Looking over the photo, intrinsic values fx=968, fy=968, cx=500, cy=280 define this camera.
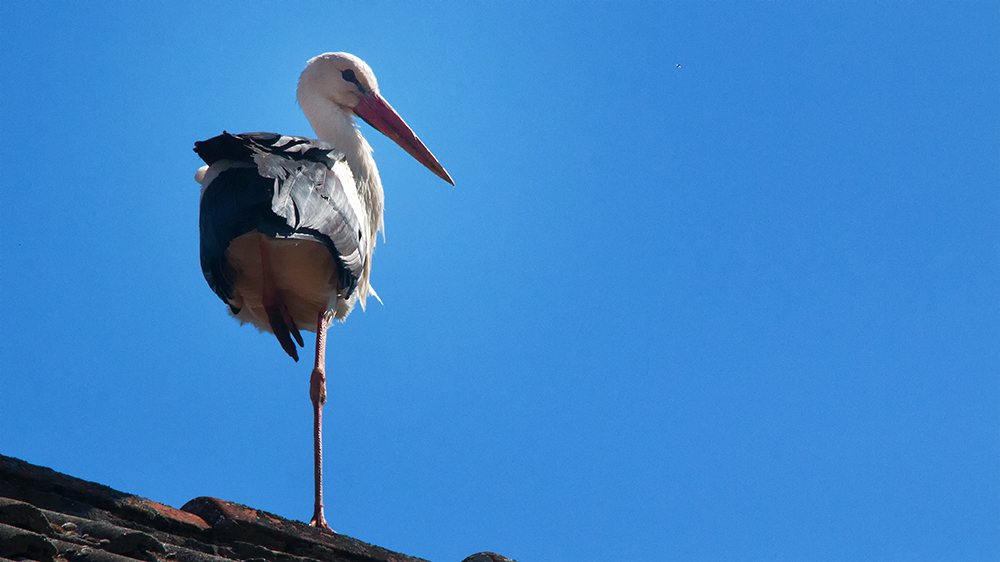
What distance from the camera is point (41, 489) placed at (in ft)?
8.88

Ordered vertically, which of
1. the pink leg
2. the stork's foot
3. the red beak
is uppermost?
the red beak

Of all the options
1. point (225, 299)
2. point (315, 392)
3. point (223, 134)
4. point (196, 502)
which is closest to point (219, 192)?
point (223, 134)

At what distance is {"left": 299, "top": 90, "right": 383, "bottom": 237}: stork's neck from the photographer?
21.5 feet

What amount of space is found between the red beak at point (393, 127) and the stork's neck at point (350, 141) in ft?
0.57

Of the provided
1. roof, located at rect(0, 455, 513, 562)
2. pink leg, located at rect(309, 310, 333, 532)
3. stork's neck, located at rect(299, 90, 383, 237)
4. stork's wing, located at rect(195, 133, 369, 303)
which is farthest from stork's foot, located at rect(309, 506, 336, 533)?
stork's neck, located at rect(299, 90, 383, 237)

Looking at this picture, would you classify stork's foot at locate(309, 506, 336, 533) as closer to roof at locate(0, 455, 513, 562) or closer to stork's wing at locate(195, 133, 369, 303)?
stork's wing at locate(195, 133, 369, 303)

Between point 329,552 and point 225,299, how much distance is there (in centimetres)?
259

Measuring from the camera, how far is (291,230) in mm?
4578

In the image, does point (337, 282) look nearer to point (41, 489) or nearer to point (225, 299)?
point (225, 299)

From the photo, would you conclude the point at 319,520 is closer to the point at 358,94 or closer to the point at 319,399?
the point at 319,399

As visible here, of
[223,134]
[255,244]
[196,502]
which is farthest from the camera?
[255,244]

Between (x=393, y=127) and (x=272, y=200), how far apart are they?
297 centimetres

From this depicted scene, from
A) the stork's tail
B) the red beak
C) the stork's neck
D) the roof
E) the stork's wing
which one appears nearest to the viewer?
the roof

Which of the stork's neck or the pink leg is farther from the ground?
the stork's neck
